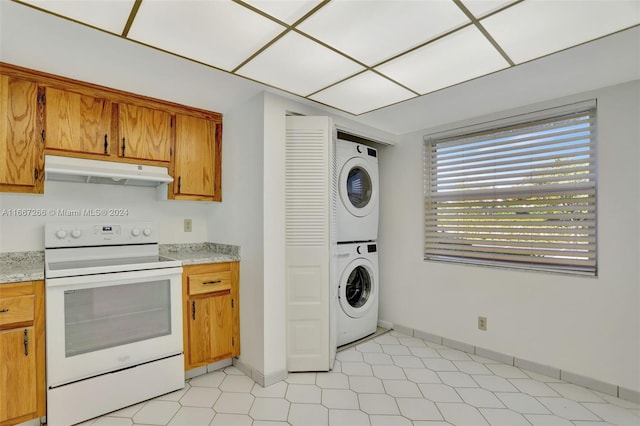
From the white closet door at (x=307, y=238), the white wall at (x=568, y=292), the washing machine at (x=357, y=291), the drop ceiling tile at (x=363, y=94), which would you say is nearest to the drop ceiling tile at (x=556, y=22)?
the drop ceiling tile at (x=363, y=94)

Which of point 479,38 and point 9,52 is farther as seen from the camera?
point 9,52

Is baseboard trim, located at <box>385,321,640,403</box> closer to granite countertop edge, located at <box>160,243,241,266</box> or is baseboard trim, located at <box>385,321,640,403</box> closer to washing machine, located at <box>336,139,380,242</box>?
washing machine, located at <box>336,139,380,242</box>

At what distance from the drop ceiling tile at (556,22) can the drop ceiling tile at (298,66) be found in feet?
2.43

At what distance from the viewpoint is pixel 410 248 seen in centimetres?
337

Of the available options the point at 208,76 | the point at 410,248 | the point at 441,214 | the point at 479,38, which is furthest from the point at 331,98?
the point at 410,248

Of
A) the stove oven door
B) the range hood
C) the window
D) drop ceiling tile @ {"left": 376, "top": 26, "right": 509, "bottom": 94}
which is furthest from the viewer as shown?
the window

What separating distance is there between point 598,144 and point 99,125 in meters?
3.52

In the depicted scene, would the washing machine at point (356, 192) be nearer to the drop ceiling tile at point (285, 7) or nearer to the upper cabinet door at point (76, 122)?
the drop ceiling tile at point (285, 7)

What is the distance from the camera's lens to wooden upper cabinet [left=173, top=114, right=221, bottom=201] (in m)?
2.62

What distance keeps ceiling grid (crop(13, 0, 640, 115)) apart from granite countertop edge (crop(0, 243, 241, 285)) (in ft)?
4.46

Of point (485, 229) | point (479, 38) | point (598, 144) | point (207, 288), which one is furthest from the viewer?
point (485, 229)

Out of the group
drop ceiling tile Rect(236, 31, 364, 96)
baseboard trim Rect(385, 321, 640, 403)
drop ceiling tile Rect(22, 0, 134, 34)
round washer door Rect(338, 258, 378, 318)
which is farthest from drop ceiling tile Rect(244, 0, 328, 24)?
baseboard trim Rect(385, 321, 640, 403)

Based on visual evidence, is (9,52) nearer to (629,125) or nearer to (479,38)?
(479,38)

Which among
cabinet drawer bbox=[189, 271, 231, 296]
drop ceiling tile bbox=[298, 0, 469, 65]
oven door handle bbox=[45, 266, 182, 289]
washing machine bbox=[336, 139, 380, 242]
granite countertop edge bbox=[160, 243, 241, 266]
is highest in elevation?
drop ceiling tile bbox=[298, 0, 469, 65]
